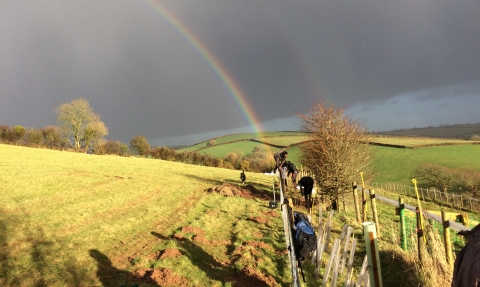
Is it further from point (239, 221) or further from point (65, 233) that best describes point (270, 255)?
point (65, 233)

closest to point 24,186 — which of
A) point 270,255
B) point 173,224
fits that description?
point 173,224

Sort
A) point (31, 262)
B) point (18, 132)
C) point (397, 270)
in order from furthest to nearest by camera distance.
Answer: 1. point (18, 132)
2. point (31, 262)
3. point (397, 270)

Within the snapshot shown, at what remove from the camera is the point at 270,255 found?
32.2 ft

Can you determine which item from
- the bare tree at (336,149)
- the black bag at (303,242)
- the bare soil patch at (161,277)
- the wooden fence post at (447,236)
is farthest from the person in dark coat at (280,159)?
the bare tree at (336,149)

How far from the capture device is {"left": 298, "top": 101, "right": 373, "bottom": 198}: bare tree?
16609 mm

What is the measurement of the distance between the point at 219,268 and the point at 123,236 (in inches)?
230

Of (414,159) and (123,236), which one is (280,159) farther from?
(414,159)

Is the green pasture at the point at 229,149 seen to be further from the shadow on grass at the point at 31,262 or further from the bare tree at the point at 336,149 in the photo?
the shadow on grass at the point at 31,262

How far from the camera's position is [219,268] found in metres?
8.97

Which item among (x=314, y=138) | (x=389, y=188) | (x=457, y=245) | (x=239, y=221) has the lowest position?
(x=389, y=188)

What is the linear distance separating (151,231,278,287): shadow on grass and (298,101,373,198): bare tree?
8933 millimetres

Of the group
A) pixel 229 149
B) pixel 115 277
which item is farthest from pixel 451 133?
pixel 115 277

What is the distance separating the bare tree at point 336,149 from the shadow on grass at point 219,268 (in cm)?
893

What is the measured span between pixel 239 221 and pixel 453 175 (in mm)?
43214
